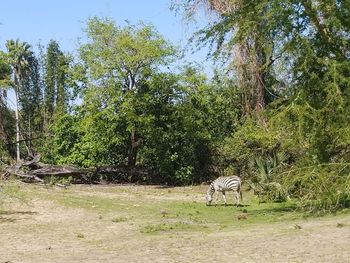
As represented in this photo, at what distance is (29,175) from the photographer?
25.8 meters

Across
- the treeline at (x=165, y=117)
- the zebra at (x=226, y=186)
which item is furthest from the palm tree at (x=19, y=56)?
the zebra at (x=226, y=186)

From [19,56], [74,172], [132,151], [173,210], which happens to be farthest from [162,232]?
[19,56]

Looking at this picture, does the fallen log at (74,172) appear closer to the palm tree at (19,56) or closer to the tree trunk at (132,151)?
the tree trunk at (132,151)

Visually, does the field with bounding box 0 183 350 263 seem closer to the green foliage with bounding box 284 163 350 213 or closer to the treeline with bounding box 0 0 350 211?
the green foliage with bounding box 284 163 350 213

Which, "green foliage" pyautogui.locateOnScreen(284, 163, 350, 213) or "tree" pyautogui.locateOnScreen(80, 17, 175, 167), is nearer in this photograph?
"green foliage" pyautogui.locateOnScreen(284, 163, 350, 213)

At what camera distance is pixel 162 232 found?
12219mm

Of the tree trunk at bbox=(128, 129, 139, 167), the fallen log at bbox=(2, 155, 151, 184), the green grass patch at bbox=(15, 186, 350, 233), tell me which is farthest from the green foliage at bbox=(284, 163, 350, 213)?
the tree trunk at bbox=(128, 129, 139, 167)

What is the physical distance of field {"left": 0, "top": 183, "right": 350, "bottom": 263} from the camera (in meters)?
8.98

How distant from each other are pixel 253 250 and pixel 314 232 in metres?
1.79

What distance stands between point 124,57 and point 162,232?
56.4 feet

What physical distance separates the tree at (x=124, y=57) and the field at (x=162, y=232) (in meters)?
9.73

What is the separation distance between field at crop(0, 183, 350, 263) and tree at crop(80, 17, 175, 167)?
9733 mm

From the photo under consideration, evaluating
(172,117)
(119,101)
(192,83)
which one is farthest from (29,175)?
(192,83)

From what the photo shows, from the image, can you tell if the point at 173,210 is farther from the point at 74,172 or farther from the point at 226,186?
the point at 74,172
